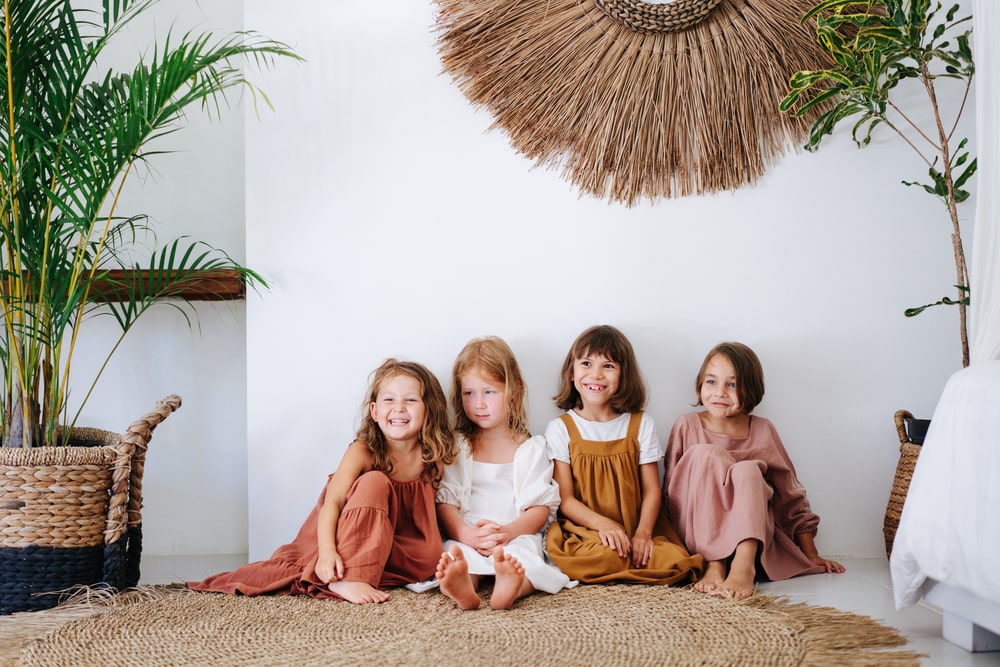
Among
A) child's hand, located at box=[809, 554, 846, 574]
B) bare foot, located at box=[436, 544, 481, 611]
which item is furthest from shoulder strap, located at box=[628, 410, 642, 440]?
bare foot, located at box=[436, 544, 481, 611]

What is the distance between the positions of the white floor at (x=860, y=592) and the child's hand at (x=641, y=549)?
26cm

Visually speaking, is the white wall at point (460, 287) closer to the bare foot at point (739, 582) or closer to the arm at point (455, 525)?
the arm at point (455, 525)

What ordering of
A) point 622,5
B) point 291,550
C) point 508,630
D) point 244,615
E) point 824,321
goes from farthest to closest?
point 824,321 → point 622,5 → point 291,550 → point 244,615 → point 508,630

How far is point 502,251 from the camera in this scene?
7.04 feet

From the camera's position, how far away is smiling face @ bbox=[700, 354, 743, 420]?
2.05m

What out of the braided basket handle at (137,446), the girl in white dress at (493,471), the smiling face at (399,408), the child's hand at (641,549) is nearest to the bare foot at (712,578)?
the child's hand at (641,549)

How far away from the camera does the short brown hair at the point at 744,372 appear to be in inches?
80.6

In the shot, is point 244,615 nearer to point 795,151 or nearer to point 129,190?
point 129,190

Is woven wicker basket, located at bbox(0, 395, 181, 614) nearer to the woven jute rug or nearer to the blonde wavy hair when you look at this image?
the woven jute rug

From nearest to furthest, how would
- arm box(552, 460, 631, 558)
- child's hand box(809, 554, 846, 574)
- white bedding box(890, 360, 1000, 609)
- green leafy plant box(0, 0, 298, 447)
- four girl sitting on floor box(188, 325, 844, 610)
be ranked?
1. white bedding box(890, 360, 1000, 609)
2. green leafy plant box(0, 0, 298, 447)
3. four girl sitting on floor box(188, 325, 844, 610)
4. arm box(552, 460, 631, 558)
5. child's hand box(809, 554, 846, 574)

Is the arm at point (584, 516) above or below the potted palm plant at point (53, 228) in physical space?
below

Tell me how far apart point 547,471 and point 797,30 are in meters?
1.28

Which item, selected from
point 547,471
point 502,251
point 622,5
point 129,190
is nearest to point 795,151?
point 622,5

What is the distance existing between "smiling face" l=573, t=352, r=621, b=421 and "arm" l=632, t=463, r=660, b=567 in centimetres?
20
